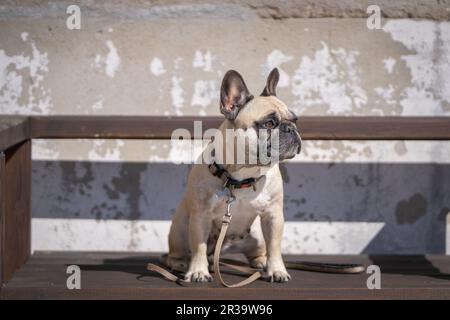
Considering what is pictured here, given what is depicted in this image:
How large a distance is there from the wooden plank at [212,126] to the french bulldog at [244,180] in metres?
0.51

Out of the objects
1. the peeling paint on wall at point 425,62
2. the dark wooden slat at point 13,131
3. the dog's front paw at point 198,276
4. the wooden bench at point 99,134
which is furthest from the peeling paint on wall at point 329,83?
the dark wooden slat at point 13,131

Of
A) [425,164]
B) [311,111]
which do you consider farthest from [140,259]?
[425,164]

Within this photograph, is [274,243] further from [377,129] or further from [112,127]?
[112,127]

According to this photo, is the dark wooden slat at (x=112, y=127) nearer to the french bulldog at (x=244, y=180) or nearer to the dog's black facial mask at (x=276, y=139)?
the french bulldog at (x=244, y=180)

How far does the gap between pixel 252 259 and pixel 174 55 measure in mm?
1356

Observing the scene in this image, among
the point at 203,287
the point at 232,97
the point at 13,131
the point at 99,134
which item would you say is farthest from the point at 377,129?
the point at 13,131

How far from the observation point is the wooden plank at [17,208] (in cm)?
363

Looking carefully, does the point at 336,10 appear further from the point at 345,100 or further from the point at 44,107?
the point at 44,107

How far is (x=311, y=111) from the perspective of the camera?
4.42m

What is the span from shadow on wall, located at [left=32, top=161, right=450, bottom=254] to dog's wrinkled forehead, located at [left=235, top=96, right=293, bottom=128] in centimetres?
119

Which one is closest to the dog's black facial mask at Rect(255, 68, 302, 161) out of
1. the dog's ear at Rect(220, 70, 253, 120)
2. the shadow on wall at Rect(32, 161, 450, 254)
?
the dog's ear at Rect(220, 70, 253, 120)

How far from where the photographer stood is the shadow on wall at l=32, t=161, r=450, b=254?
4.46m

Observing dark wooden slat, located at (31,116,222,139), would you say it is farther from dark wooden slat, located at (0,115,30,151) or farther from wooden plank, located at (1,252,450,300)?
wooden plank, located at (1,252,450,300)

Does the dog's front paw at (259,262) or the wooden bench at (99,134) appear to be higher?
the wooden bench at (99,134)
